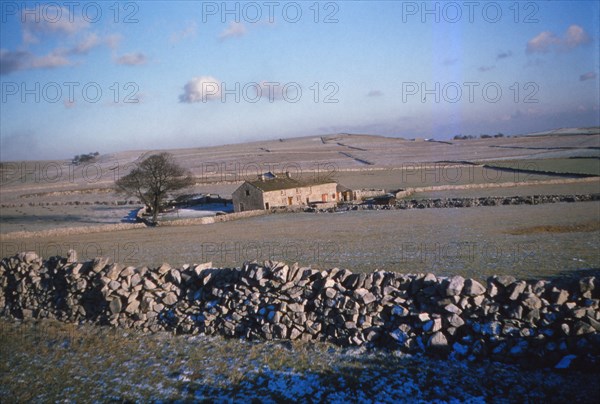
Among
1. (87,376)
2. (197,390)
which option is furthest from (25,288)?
(197,390)

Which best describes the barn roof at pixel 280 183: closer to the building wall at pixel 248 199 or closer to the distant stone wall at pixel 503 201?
the building wall at pixel 248 199

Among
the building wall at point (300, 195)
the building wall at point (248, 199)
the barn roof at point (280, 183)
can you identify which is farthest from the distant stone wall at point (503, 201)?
the building wall at point (248, 199)

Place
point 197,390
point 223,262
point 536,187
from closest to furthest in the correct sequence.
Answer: point 197,390 < point 223,262 < point 536,187

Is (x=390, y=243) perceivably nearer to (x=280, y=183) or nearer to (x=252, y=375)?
(x=252, y=375)

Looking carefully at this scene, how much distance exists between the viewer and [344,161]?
134 m

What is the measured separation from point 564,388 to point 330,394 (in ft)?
14.5

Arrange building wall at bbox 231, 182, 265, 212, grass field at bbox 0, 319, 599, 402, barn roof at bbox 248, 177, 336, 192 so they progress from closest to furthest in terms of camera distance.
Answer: grass field at bbox 0, 319, 599, 402 < building wall at bbox 231, 182, 265, 212 < barn roof at bbox 248, 177, 336, 192

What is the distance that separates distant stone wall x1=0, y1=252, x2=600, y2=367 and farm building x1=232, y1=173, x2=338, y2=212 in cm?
4022

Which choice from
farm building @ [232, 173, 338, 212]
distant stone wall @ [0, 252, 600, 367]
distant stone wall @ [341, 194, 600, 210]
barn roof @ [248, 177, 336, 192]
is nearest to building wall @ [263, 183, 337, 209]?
farm building @ [232, 173, 338, 212]

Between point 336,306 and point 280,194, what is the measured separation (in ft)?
149

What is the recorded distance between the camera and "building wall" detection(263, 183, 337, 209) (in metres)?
54.7

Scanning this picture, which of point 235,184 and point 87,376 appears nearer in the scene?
point 87,376

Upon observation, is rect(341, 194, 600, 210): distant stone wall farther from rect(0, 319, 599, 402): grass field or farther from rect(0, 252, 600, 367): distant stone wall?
rect(0, 319, 599, 402): grass field

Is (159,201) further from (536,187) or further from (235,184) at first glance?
(536,187)
